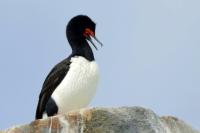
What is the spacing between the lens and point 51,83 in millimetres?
14641

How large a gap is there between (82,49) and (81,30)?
21.9 inches

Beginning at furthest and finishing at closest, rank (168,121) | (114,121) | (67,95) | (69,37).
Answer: (69,37) → (67,95) → (168,121) → (114,121)

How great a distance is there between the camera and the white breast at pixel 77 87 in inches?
559

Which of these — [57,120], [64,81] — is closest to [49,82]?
[64,81]

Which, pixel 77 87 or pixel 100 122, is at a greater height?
pixel 77 87

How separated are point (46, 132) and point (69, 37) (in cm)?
435

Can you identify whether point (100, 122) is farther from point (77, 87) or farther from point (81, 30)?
point (81, 30)

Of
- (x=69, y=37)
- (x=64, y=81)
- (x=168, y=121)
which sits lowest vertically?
(x=168, y=121)

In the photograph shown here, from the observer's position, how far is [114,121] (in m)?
11.3

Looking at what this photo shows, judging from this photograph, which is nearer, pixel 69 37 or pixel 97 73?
pixel 97 73

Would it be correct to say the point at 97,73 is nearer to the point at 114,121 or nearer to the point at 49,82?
the point at 49,82

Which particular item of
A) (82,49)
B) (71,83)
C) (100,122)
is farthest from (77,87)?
(100,122)

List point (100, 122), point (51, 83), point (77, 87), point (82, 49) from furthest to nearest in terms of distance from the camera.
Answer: point (82, 49), point (51, 83), point (77, 87), point (100, 122)

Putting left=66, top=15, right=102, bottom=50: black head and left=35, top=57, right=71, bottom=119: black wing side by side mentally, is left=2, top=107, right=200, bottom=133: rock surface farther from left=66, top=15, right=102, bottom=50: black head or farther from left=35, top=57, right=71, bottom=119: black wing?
left=66, top=15, right=102, bottom=50: black head
